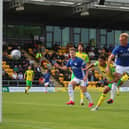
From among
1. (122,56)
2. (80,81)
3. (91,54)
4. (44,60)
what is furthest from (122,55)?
(91,54)

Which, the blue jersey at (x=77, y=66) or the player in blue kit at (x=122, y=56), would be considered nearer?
the player in blue kit at (x=122, y=56)

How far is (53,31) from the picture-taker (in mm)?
46000

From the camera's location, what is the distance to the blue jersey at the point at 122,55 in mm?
13291

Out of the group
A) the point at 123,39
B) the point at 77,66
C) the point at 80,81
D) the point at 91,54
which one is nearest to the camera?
the point at 123,39

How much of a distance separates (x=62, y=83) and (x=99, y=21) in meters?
10.6

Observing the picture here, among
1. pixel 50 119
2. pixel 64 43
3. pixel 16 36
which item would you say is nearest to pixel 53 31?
pixel 64 43

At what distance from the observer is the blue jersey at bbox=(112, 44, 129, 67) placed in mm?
13291

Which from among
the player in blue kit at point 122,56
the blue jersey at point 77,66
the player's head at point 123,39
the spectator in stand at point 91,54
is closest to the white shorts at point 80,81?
the blue jersey at point 77,66

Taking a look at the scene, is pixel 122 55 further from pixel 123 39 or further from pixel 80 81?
pixel 80 81

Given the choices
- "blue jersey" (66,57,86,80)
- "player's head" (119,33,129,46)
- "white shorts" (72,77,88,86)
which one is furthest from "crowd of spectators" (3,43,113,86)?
"player's head" (119,33,129,46)

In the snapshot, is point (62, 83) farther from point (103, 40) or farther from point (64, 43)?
point (103, 40)

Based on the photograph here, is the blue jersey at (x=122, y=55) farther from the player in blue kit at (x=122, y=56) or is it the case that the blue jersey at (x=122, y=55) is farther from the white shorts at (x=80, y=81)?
the white shorts at (x=80, y=81)

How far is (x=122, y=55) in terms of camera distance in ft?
44.1

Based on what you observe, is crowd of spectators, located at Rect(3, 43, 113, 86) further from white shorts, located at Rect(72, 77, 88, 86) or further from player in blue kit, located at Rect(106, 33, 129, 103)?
player in blue kit, located at Rect(106, 33, 129, 103)
